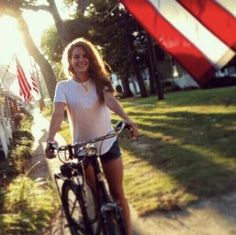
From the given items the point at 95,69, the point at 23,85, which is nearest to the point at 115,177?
the point at 95,69

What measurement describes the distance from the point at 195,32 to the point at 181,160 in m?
5.70

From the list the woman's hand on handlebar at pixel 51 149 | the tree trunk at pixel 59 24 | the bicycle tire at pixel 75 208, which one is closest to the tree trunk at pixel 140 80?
the tree trunk at pixel 59 24

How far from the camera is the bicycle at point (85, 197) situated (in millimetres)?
4535

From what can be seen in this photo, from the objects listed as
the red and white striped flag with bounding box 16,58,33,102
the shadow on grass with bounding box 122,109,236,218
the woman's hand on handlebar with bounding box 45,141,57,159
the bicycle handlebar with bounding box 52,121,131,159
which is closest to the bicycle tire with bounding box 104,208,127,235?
the bicycle handlebar with bounding box 52,121,131,159

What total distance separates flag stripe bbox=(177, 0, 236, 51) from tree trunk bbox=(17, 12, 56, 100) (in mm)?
24209

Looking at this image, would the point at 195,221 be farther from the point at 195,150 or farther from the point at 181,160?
the point at 195,150

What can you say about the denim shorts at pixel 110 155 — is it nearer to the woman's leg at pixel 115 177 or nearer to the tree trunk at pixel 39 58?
the woman's leg at pixel 115 177

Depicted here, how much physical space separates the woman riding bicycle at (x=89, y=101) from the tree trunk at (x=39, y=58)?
22857 mm

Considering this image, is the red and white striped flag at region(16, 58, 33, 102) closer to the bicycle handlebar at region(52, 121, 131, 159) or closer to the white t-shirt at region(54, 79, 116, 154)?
the white t-shirt at region(54, 79, 116, 154)

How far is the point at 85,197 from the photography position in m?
5.14

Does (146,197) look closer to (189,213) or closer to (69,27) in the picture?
(189,213)

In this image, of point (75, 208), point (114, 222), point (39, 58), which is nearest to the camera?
point (114, 222)

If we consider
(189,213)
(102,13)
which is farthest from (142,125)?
(102,13)

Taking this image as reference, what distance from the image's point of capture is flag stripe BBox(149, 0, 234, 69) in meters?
3.57
